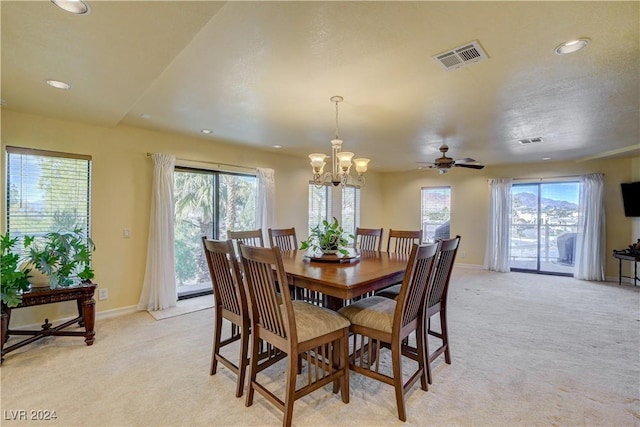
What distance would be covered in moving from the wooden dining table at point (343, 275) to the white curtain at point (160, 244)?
2.06 meters

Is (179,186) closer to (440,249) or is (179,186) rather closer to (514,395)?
(440,249)

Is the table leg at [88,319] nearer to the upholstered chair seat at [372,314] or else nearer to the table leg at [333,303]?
the table leg at [333,303]

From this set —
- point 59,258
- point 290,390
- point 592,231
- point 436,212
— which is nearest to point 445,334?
point 290,390

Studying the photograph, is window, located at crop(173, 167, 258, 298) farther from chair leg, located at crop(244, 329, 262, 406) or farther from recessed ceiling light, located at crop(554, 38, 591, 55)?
recessed ceiling light, located at crop(554, 38, 591, 55)

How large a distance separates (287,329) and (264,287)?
0.93ft

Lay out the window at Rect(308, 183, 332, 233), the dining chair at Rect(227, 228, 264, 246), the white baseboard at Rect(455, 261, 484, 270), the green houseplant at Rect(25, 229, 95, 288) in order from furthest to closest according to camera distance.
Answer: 1. the white baseboard at Rect(455, 261, 484, 270)
2. the window at Rect(308, 183, 332, 233)
3. the dining chair at Rect(227, 228, 264, 246)
4. the green houseplant at Rect(25, 229, 95, 288)

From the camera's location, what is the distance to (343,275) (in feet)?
6.95

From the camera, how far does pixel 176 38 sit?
1.74 meters

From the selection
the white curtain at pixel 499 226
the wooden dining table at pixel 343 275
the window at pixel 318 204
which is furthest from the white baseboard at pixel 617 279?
the wooden dining table at pixel 343 275

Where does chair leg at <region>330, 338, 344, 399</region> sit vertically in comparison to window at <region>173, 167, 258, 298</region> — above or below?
below

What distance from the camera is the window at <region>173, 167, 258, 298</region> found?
4383mm

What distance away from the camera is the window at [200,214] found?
4.38 metres

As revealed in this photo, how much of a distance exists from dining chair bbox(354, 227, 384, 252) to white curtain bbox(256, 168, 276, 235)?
5.58 feet

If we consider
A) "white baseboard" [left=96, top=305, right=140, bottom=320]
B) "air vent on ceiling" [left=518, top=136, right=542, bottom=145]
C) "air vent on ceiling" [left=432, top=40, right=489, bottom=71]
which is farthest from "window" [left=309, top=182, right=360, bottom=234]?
"air vent on ceiling" [left=432, top=40, right=489, bottom=71]
